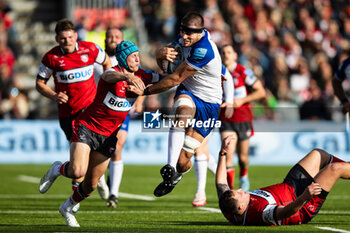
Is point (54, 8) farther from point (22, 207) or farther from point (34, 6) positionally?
point (22, 207)

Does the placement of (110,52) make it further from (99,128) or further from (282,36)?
(282,36)

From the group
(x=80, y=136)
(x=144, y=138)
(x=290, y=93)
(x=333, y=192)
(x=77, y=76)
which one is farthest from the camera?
(x=290, y=93)

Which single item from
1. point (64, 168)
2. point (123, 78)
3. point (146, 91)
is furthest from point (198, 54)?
point (64, 168)

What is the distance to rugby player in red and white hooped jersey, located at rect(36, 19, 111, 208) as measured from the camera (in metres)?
10.4

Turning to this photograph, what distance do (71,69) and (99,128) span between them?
217 cm

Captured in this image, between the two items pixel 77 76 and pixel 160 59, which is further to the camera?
pixel 77 76

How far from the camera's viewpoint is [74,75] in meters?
10.6

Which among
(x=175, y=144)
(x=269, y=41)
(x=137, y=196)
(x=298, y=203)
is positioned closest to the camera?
(x=298, y=203)

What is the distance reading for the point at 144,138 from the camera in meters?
19.3

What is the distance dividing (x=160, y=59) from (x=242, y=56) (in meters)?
12.8

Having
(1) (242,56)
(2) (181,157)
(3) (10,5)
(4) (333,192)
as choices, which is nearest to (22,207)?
(2) (181,157)

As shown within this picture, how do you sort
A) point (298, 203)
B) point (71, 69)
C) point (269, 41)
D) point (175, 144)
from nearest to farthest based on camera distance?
point (298, 203) → point (175, 144) → point (71, 69) → point (269, 41)

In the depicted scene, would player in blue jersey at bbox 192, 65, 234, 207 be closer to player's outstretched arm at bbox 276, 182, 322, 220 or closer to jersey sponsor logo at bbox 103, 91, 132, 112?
jersey sponsor logo at bbox 103, 91, 132, 112

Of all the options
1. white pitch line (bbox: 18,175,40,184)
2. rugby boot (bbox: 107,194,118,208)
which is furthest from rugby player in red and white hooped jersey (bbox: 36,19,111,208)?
white pitch line (bbox: 18,175,40,184)
